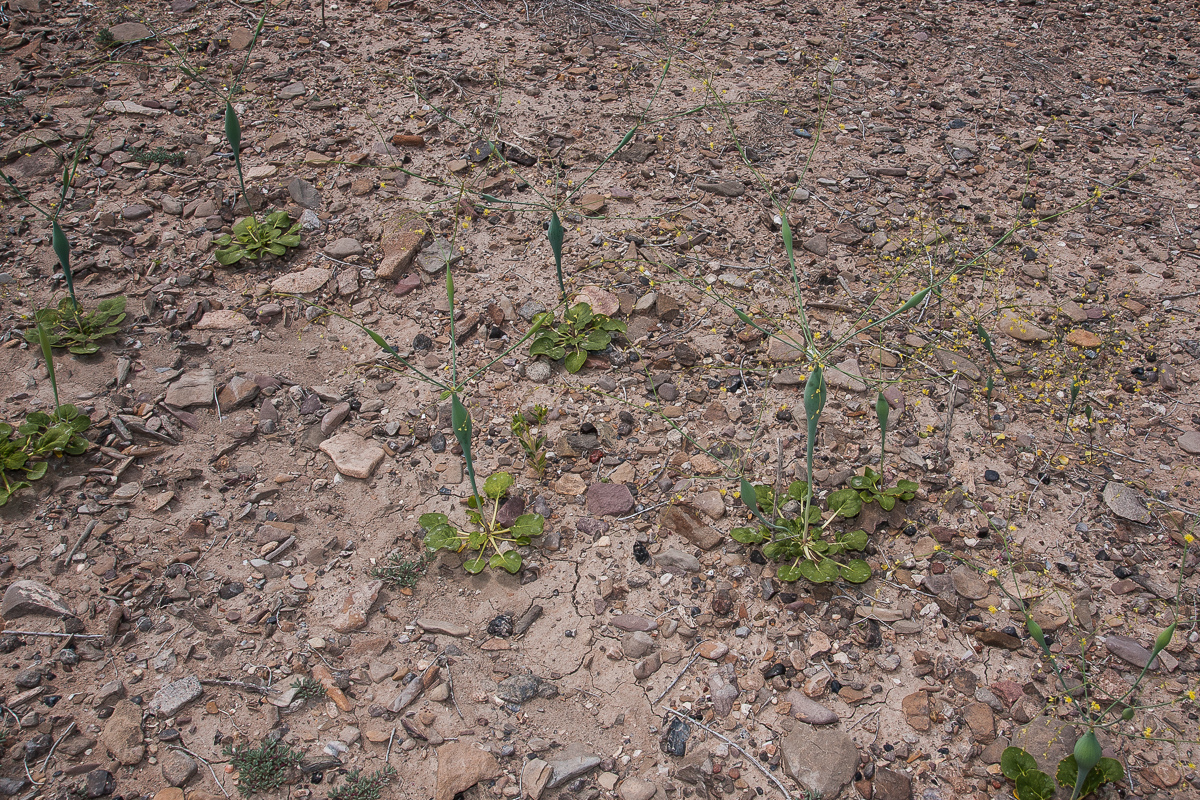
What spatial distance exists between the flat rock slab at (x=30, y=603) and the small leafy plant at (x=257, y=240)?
168 centimetres

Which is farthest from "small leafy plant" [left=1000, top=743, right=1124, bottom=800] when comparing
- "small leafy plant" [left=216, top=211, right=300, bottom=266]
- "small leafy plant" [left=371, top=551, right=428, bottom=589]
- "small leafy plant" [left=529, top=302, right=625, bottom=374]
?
"small leafy plant" [left=216, top=211, right=300, bottom=266]

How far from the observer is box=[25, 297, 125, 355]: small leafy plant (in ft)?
10.3

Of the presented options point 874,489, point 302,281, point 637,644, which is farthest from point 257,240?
point 874,489

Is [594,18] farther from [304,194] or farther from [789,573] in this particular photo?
[789,573]

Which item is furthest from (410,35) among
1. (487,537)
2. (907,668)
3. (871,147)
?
(907,668)

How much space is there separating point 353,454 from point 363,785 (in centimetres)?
122

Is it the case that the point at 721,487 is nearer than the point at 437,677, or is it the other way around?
the point at 437,677

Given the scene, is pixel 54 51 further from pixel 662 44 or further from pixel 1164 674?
pixel 1164 674

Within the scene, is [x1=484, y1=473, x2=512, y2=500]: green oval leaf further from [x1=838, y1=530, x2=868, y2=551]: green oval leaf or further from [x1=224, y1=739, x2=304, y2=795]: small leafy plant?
[x1=838, y1=530, x2=868, y2=551]: green oval leaf

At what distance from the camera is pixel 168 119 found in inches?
169

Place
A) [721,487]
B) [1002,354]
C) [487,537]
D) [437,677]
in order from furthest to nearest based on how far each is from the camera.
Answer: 1. [1002,354]
2. [721,487]
3. [487,537]
4. [437,677]

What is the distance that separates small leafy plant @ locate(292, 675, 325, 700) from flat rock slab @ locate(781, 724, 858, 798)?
1.41m

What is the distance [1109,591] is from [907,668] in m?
0.76

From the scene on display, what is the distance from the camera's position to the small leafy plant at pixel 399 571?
2.54 metres
